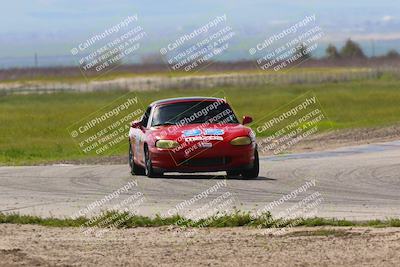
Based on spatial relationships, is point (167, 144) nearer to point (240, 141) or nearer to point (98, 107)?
point (240, 141)

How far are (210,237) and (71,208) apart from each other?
416 cm

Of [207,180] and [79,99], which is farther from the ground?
[207,180]

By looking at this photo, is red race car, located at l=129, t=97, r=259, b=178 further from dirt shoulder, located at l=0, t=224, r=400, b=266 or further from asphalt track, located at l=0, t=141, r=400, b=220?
dirt shoulder, located at l=0, t=224, r=400, b=266

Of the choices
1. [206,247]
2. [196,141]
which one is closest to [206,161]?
[196,141]

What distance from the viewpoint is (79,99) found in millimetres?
85688

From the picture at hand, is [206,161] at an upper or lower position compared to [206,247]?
lower

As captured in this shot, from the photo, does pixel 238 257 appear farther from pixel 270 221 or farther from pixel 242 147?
pixel 242 147

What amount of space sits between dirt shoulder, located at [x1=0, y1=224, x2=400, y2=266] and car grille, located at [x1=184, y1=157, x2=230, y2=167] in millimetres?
6840

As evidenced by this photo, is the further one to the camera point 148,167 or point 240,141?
point 148,167

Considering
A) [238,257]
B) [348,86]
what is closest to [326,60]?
[348,86]

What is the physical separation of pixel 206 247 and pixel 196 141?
8612 mm

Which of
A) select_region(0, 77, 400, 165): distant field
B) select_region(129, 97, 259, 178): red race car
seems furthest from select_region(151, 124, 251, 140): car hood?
select_region(0, 77, 400, 165): distant field

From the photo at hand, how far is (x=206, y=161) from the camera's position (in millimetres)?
21125

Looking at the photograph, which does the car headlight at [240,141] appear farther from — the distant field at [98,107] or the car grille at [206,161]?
the distant field at [98,107]
